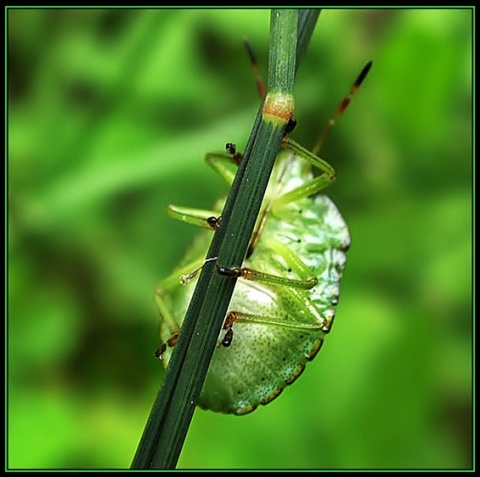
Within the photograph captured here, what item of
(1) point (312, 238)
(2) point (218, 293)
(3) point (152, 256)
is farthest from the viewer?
(3) point (152, 256)

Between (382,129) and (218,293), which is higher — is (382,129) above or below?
above

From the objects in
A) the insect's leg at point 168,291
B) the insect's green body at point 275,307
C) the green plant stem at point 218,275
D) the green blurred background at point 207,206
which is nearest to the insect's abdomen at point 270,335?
the insect's green body at point 275,307

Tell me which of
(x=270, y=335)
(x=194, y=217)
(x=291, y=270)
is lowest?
(x=270, y=335)

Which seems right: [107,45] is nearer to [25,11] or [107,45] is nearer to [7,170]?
[25,11]

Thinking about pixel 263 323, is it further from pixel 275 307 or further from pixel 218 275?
pixel 218 275

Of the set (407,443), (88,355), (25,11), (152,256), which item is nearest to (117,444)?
(88,355)

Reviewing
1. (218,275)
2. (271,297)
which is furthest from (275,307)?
(218,275)
